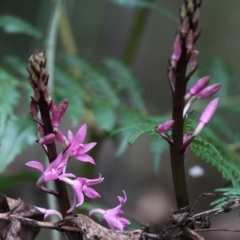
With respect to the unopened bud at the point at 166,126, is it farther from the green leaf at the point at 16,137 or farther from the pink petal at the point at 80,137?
the green leaf at the point at 16,137

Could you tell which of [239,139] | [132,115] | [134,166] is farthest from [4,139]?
[134,166]

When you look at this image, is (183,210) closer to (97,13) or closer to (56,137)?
(56,137)

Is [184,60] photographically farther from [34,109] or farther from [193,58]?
[34,109]

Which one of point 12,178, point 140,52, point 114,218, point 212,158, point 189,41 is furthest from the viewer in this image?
point 140,52

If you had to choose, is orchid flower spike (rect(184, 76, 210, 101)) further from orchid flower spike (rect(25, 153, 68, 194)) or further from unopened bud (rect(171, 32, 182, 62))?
orchid flower spike (rect(25, 153, 68, 194))

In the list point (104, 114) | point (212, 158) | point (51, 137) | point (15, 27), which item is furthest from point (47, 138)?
point (15, 27)

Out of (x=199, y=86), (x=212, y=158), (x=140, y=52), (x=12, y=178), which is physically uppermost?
(x=199, y=86)
